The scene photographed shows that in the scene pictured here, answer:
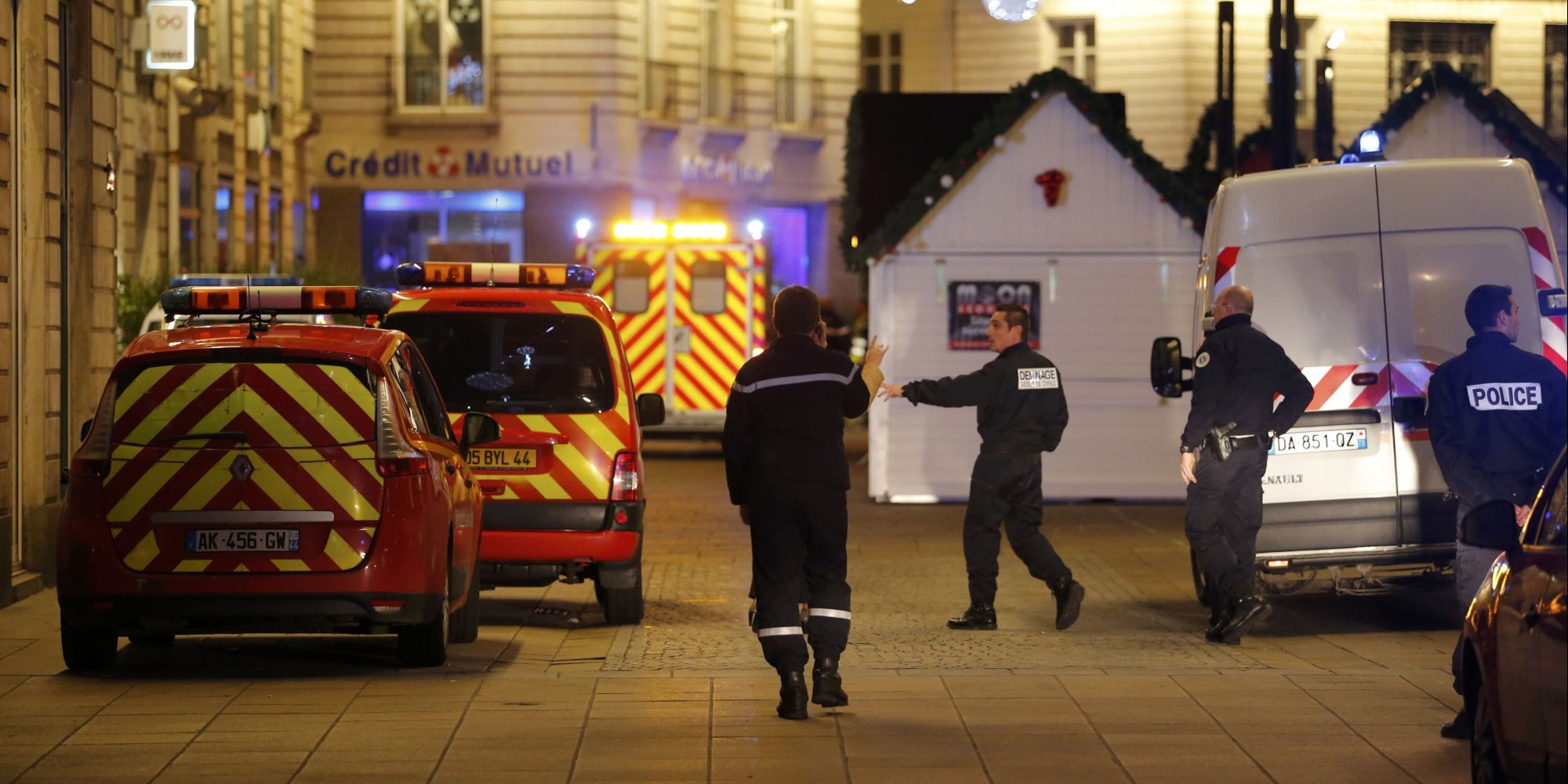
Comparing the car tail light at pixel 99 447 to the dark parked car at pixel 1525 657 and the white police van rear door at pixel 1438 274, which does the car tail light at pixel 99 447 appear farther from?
the white police van rear door at pixel 1438 274

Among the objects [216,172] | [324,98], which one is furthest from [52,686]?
[324,98]

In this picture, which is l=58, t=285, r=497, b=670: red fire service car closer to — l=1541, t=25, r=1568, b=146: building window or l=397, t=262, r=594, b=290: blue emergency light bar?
l=397, t=262, r=594, b=290: blue emergency light bar

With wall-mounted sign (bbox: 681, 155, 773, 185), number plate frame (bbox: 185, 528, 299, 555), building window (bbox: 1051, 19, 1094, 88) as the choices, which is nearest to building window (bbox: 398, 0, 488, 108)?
wall-mounted sign (bbox: 681, 155, 773, 185)

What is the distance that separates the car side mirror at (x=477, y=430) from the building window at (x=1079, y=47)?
105 feet

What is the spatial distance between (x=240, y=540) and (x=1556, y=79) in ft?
123

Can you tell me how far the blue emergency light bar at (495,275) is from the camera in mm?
11648

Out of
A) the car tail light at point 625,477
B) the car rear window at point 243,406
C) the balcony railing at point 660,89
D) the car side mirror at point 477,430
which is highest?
the balcony railing at point 660,89

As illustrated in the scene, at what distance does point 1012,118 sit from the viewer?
18.5 meters

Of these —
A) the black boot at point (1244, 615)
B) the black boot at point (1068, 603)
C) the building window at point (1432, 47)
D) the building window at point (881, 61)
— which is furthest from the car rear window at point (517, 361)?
the building window at point (1432, 47)

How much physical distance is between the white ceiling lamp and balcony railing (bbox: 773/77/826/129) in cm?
2320

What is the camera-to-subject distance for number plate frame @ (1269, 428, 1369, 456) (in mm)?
11070

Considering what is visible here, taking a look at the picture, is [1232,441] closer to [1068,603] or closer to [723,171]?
[1068,603]

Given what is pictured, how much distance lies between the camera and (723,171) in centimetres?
3791

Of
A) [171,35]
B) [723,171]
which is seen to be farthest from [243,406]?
[723,171]
